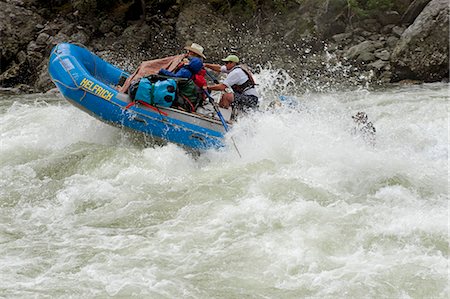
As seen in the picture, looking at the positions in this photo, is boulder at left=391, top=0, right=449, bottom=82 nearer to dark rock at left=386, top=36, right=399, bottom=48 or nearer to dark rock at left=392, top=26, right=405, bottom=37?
dark rock at left=386, top=36, right=399, bottom=48

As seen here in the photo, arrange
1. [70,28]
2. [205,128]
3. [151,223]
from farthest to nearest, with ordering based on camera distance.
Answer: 1. [70,28]
2. [205,128]
3. [151,223]

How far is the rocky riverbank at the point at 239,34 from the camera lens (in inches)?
551

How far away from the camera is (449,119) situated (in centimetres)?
905

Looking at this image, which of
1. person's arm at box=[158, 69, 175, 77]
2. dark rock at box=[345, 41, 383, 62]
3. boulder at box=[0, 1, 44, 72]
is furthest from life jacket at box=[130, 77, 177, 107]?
boulder at box=[0, 1, 44, 72]

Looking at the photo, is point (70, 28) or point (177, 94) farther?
point (70, 28)

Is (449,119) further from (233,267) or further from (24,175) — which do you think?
(24,175)

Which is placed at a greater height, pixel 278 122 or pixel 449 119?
pixel 278 122

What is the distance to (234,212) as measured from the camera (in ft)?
18.1

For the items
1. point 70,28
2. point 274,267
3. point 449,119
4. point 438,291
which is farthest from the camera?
point 70,28

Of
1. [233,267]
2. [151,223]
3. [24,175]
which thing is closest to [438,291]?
[233,267]

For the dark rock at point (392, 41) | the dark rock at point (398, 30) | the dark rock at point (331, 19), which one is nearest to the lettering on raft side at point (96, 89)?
the dark rock at point (392, 41)

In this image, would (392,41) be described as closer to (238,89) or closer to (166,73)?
(238,89)

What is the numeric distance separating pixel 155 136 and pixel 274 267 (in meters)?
3.71

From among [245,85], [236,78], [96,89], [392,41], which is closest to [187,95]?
[236,78]
